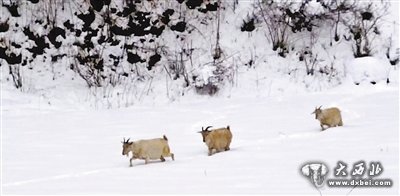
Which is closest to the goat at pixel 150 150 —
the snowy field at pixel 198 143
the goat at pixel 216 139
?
the snowy field at pixel 198 143

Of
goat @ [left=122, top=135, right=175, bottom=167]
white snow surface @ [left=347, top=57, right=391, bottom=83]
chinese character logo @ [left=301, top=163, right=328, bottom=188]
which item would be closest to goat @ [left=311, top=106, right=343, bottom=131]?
goat @ [left=122, top=135, right=175, bottom=167]

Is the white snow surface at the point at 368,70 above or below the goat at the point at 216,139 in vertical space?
above

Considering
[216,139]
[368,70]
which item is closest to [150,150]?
[216,139]

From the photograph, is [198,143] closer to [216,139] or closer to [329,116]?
[216,139]

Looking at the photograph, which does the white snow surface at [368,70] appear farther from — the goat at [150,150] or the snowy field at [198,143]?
the goat at [150,150]

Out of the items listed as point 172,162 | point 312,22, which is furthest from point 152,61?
point 172,162

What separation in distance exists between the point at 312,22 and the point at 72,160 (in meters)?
9.22

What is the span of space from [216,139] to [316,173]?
2.37 meters

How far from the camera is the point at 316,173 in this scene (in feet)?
16.3

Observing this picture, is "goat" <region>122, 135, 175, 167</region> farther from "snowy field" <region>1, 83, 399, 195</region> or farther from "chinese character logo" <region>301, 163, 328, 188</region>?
"chinese character logo" <region>301, 163, 328, 188</region>

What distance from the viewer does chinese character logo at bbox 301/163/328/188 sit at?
15.5 feet

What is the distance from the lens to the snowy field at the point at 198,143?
545 cm

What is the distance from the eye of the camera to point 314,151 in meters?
6.61

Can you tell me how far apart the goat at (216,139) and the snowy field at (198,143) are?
127 millimetres
